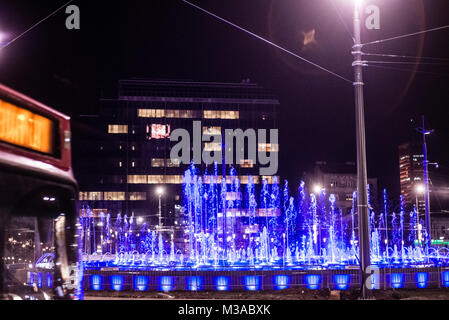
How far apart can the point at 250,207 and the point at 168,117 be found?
2225 centimetres

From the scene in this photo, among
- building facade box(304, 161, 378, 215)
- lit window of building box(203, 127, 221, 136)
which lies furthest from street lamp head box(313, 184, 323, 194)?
lit window of building box(203, 127, 221, 136)

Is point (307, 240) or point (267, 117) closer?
point (307, 240)

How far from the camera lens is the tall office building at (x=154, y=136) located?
91812 mm

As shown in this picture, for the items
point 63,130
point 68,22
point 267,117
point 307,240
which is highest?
point 267,117

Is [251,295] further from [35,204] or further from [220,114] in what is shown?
[220,114]

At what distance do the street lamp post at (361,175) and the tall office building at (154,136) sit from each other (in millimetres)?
79055

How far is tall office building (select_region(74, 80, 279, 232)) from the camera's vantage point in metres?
91.8

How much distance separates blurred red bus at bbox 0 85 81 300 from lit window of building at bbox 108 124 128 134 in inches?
3566

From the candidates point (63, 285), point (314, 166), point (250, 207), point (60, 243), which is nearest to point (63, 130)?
point (60, 243)

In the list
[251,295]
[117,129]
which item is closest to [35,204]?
[251,295]

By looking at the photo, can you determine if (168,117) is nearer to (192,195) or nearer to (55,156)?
(192,195)

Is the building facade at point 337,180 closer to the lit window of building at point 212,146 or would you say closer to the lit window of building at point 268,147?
the lit window of building at point 268,147

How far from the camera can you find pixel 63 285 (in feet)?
19.6
